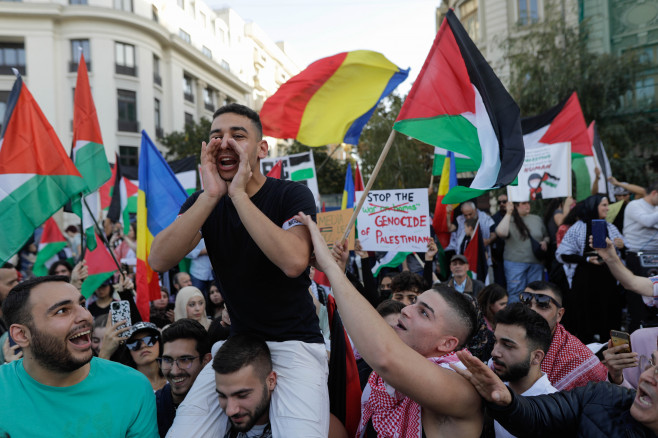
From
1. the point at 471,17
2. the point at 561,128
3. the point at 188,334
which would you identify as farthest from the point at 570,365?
the point at 471,17

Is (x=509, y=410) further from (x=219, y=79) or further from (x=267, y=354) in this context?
(x=219, y=79)

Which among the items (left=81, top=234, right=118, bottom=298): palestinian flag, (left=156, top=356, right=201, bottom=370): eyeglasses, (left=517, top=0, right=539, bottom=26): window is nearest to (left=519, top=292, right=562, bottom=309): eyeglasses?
(left=156, top=356, right=201, bottom=370): eyeglasses

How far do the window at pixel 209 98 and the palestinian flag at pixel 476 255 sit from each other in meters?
37.8

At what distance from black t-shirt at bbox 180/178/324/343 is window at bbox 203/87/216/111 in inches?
1641

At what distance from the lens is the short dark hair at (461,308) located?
2533mm

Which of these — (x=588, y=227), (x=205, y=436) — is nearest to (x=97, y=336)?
(x=205, y=436)

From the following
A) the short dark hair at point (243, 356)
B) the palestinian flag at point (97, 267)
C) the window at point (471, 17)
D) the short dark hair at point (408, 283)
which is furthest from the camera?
the window at point (471, 17)

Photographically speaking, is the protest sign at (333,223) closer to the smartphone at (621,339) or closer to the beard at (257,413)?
the beard at (257,413)

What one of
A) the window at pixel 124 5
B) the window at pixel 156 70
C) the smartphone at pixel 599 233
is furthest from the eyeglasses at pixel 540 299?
the window at pixel 124 5

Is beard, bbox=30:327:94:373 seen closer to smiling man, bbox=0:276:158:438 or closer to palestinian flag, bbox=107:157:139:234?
smiling man, bbox=0:276:158:438

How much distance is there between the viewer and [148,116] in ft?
111

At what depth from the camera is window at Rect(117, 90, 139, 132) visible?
108 feet

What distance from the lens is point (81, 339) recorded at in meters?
2.59

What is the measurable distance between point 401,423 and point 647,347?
2.29m
